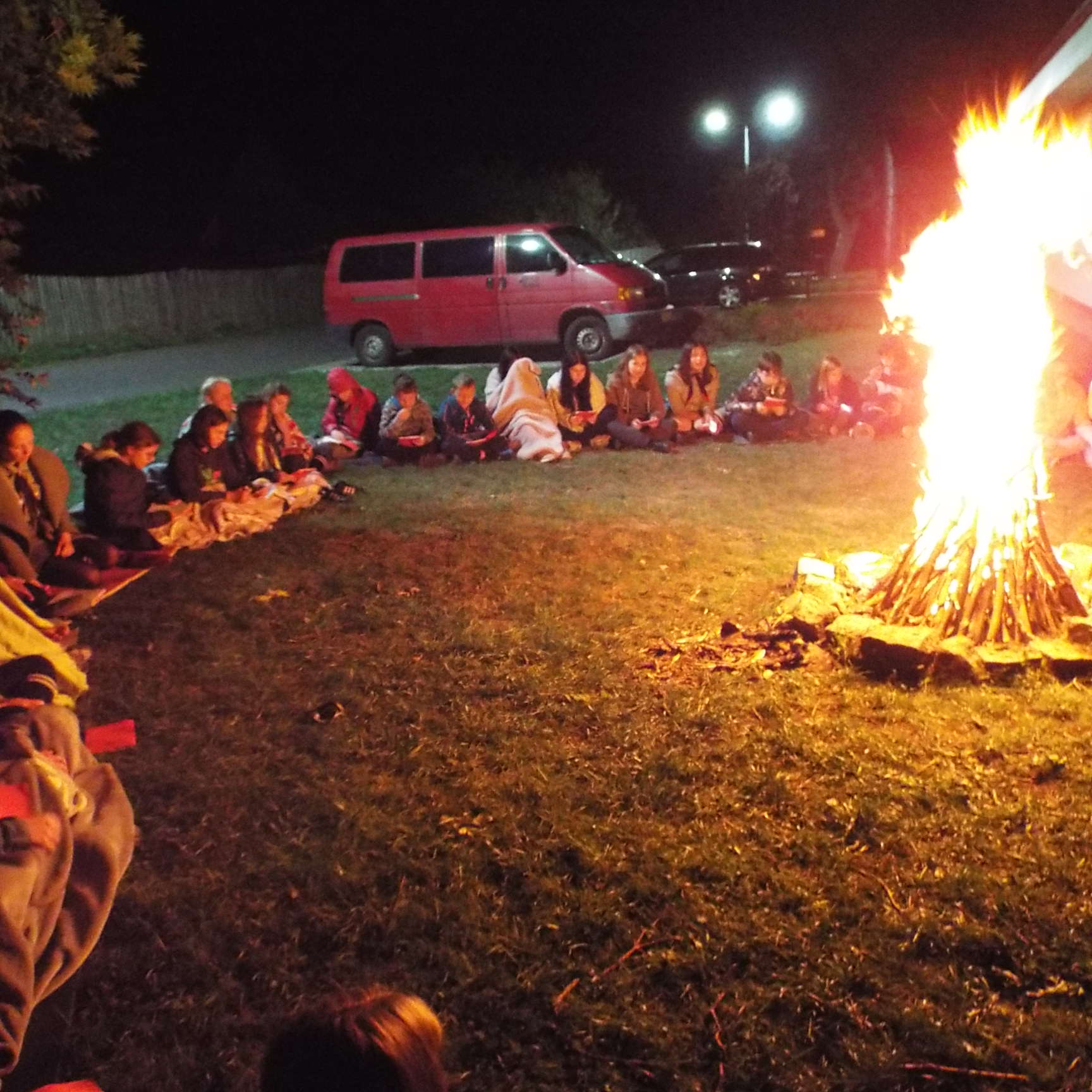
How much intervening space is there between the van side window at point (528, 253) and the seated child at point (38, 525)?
10.4 m

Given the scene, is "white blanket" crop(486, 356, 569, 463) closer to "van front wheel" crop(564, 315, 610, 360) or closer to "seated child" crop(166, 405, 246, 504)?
"seated child" crop(166, 405, 246, 504)

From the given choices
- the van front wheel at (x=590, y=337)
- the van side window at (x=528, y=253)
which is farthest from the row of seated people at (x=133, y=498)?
the van side window at (x=528, y=253)

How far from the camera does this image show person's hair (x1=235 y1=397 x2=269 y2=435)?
8.94m

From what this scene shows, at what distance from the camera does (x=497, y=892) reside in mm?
3549

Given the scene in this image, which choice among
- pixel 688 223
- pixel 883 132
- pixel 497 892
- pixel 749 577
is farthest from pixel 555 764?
pixel 688 223

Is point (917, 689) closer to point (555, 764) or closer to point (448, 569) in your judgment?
point (555, 764)

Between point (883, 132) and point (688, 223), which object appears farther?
point (688, 223)

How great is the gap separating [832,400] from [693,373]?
5.11 feet

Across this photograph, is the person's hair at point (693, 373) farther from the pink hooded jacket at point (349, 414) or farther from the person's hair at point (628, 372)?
the pink hooded jacket at point (349, 414)

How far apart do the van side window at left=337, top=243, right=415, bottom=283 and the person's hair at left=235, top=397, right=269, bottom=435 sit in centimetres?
840

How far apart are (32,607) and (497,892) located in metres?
3.94

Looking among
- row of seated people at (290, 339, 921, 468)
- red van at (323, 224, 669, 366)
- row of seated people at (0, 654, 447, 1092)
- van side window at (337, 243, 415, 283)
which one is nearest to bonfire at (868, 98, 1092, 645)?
row of seated people at (0, 654, 447, 1092)

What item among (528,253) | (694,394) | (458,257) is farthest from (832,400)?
(458,257)

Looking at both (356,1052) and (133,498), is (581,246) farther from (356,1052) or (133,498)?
(356,1052)
